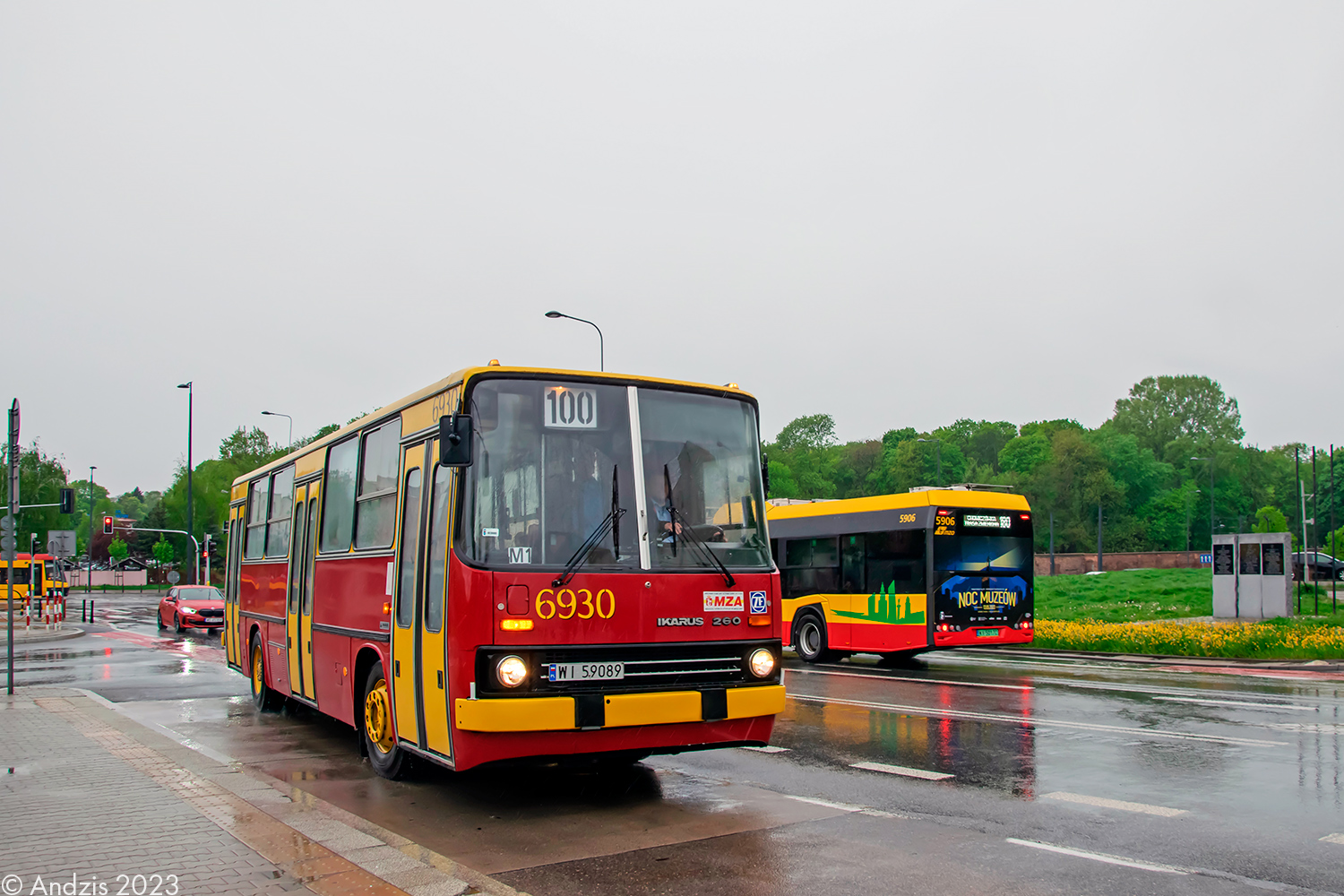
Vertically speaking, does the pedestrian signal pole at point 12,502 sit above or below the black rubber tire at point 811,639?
above

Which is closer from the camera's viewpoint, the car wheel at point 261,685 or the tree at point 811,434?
the car wheel at point 261,685

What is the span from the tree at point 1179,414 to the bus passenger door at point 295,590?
129 metres

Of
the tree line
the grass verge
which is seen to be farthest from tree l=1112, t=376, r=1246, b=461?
the grass verge

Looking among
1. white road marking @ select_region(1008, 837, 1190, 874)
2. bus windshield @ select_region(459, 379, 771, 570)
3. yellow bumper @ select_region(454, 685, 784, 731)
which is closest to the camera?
white road marking @ select_region(1008, 837, 1190, 874)

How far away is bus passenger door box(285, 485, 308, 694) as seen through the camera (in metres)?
12.1

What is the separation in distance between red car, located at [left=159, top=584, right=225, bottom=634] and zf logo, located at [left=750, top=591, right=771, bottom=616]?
31757mm

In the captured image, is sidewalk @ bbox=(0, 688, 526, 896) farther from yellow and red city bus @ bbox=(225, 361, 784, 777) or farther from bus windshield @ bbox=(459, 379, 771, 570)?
bus windshield @ bbox=(459, 379, 771, 570)

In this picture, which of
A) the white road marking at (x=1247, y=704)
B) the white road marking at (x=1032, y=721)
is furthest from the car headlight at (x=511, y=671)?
the white road marking at (x=1247, y=704)

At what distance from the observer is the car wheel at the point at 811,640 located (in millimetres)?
21578

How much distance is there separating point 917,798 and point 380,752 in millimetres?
4453

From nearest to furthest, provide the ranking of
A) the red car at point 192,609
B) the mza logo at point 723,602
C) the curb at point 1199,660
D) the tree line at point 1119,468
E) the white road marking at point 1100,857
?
the white road marking at point 1100,857 → the mza logo at point 723,602 → the curb at point 1199,660 → the red car at point 192,609 → the tree line at point 1119,468

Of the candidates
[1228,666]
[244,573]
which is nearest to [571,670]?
[244,573]

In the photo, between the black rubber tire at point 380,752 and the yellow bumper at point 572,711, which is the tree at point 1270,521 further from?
the yellow bumper at point 572,711

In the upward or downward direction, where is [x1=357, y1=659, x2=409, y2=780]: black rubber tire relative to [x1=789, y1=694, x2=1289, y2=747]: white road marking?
upward
